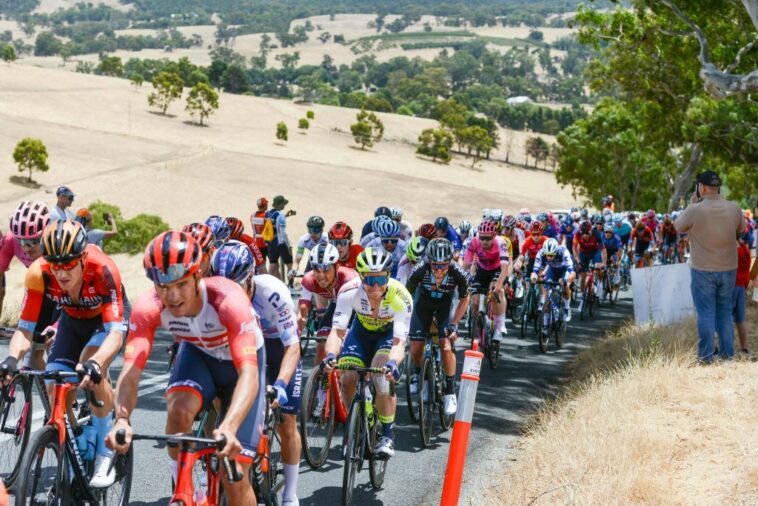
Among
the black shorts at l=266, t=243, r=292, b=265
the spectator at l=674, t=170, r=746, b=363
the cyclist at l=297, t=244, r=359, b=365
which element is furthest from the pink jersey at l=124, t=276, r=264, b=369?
the black shorts at l=266, t=243, r=292, b=265

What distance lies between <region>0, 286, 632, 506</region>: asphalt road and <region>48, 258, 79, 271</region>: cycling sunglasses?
186cm

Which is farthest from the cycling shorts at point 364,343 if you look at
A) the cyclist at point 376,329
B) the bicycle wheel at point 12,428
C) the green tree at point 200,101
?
the green tree at point 200,101

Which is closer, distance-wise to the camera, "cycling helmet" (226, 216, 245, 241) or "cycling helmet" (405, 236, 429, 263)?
"cycling helmet" (405, 236, 429, 263)

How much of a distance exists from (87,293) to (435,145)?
10838 cm

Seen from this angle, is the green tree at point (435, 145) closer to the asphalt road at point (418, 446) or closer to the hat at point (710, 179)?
the asphalt road at point (418, 446)

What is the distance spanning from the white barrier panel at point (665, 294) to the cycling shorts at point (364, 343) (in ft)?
26.1

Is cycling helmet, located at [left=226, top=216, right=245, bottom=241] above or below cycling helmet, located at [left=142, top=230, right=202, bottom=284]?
below

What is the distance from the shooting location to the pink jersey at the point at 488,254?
13195mm

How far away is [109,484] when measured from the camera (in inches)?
221

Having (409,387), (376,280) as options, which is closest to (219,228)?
(409,387)

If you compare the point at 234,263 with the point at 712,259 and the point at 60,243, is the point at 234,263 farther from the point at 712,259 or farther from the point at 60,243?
the point at 712,259

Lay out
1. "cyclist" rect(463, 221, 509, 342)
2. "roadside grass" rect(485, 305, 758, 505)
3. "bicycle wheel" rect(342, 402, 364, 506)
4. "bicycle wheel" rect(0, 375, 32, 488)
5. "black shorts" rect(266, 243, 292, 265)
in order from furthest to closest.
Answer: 1. "black shorts" rect(266, 243, 292, 265)
2. "cyclist" rect(463, 221, 509, 342)
3. "bicycle wheel" rect(342, 402, 364, 506)
4. "roadside grass" rect(485, 305, 758, 505)
5. "bicycle wheel" rect(0, 375, 32, 488)

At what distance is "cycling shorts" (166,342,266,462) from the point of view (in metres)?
4.77

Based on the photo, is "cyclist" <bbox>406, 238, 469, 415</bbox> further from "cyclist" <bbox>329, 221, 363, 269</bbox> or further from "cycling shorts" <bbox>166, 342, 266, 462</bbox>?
"cycling shorts" <bbox>166, 342, 266, 462</bbox>
